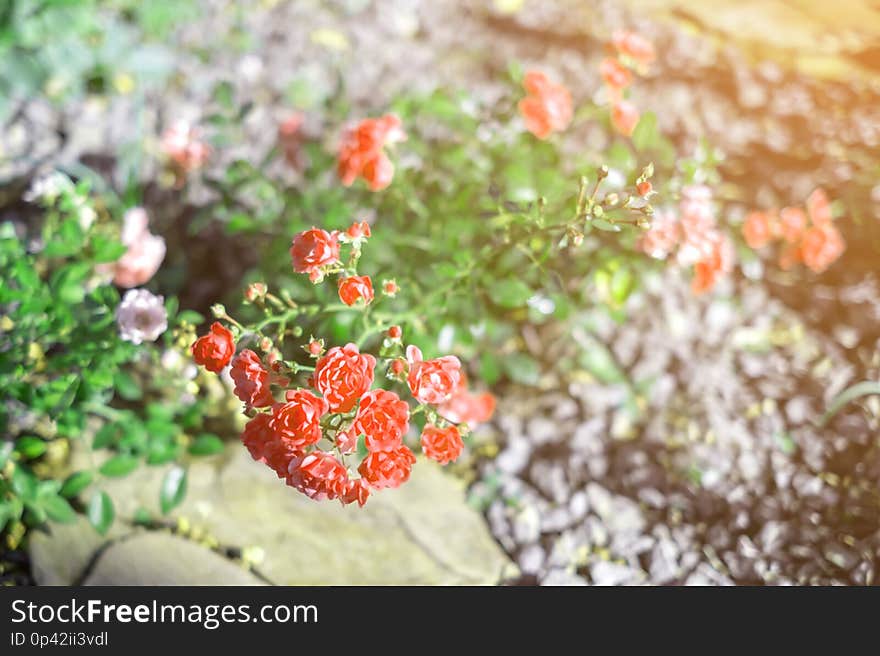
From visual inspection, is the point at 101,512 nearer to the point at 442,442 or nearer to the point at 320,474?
the point at 320,474

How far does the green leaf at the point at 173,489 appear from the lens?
5.78 ft

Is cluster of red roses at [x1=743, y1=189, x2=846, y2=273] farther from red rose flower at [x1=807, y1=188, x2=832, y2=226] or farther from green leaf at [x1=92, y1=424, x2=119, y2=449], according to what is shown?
green leaf at [x1=92, y1=424, x2=119, y2=449]

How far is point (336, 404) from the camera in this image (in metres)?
1.22

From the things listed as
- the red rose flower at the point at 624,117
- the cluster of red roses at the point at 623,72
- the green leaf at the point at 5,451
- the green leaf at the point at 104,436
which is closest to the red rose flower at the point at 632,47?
the cluster of red roses at the point at 623,72

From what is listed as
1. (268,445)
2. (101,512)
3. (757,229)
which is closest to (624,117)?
(757,229)

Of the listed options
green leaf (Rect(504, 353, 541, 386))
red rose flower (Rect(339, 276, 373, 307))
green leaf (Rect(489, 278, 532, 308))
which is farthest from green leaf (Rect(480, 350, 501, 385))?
red rose flower (Rect(339, 276, 373, 307))

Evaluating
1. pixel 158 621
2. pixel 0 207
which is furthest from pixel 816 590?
pixel 0 207

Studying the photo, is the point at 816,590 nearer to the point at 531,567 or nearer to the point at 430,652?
the point at 531,567

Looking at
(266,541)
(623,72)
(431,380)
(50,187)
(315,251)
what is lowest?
(266,541)

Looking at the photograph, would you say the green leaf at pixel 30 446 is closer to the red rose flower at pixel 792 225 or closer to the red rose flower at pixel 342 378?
the red rose flower at pixel 342 378

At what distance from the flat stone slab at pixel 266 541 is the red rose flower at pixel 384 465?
2.14 feet

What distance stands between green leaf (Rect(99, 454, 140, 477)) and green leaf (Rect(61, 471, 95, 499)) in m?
0.05

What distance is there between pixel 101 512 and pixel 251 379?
0.71 metres

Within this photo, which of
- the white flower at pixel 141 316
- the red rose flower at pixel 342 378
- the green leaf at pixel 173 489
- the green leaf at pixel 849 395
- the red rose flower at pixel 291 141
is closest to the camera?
the red rose flower at pixel 342 378
